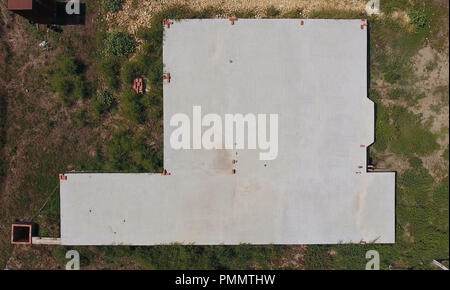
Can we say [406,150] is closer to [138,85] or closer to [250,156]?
[250,156]

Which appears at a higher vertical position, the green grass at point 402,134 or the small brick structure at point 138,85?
the small brick structure at point 138,85

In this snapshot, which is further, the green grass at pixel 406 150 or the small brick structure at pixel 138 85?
the green grass at pixel 406 150

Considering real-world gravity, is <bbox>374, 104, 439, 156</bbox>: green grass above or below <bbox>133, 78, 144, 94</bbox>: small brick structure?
below

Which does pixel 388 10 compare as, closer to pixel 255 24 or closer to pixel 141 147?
pixel 255 24

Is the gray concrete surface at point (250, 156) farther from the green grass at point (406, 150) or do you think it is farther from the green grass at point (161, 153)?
the green grass at point (406, 150)

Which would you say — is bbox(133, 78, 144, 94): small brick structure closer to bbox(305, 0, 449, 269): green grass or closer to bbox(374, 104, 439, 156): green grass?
bbox(305, 0, 449, 269): green grass

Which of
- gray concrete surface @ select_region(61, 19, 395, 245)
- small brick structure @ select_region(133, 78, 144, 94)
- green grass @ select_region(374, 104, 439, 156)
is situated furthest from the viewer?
green grass @ select_region(374, 104, 439, 156)

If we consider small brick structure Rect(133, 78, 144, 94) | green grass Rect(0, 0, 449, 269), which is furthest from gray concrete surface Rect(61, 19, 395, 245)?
small brick structure Rect(133, 78, 144, 94)

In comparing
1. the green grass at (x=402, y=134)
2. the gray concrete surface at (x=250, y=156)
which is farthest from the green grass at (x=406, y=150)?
the gray concrete surface at (x=250, y=156)
